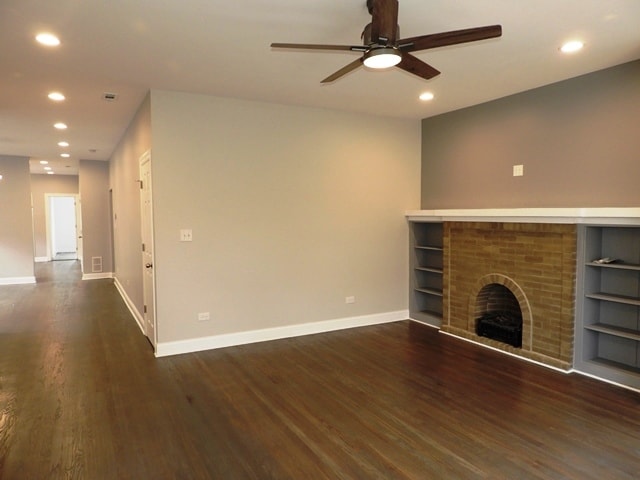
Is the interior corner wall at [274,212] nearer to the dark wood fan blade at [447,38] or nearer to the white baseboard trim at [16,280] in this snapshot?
the dark wood fan blade at [447,38]

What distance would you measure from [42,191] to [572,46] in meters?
13.5

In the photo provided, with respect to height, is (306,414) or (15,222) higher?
(15,222)

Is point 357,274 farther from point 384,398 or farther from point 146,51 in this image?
point 146,51

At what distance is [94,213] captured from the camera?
30.7ft

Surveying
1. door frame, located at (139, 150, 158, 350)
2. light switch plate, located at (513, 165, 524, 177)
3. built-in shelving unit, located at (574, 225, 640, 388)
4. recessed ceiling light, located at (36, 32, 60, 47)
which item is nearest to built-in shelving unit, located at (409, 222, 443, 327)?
light switch plate, located at (513, 165, 524, 177)

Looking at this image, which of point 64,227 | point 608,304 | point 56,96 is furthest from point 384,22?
point 64,227

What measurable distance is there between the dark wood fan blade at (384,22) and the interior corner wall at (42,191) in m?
12.8

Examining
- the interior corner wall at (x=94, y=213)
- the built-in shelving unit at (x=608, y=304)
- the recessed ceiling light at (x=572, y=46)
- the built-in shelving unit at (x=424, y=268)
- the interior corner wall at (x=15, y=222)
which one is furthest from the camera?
the interior corner wall at (x=94, y=213)

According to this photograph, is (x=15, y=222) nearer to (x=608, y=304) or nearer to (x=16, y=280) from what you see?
(x=16, y=280)

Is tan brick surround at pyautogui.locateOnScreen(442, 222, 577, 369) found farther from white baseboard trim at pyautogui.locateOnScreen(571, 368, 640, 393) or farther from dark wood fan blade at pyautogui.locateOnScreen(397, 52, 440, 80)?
dark wood fan blade at pyautogui.locateOnScreen(397, 52, 440, 80)

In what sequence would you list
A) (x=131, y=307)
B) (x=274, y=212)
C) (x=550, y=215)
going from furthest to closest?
(x=131, y=307), (x=274, y=212), (x=550, y=215)

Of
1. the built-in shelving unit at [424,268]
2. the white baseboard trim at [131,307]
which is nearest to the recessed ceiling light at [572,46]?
the built-in shelving unit at [424,268]

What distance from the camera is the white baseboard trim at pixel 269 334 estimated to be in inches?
167

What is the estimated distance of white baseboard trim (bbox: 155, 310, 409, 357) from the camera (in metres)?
4.24
